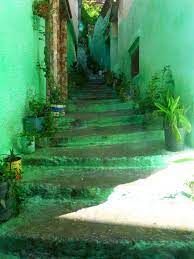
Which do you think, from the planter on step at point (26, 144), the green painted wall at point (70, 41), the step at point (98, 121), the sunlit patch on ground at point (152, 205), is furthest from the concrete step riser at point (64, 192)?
the green painted wall at point (70, 41)

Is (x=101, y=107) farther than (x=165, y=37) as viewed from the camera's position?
Yes

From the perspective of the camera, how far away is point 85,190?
4102mm

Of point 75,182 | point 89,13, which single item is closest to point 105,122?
point 75,182

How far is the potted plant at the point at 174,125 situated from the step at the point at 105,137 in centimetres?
70

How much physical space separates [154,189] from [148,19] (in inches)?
206

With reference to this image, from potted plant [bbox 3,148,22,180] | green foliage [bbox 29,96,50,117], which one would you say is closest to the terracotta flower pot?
potted plant [bbox 3,148,22,180]

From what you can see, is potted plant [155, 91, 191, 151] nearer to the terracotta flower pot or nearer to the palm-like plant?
the palm-like plant

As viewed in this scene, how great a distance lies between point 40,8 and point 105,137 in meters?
2.56

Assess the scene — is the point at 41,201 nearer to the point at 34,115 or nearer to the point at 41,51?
the point at 34,115

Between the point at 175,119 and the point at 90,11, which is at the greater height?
the point at 90,11

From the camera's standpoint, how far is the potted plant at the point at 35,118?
19.1 feet

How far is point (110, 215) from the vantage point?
3645 mm

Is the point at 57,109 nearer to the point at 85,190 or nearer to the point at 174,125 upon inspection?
the point at 174,125

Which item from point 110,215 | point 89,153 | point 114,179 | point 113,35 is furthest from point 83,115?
point 113,35
